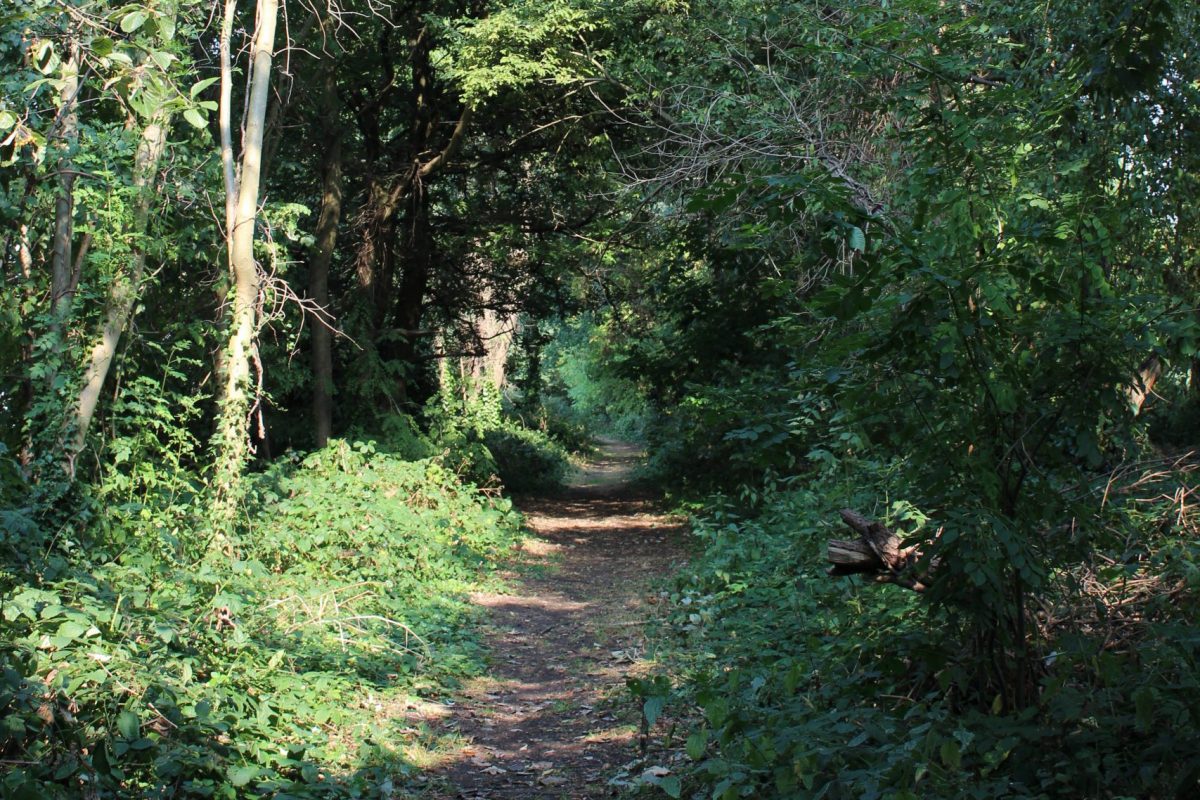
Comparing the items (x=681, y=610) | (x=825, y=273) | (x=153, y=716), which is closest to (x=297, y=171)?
(x=825, y=273)

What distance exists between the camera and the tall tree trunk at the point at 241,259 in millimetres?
8328

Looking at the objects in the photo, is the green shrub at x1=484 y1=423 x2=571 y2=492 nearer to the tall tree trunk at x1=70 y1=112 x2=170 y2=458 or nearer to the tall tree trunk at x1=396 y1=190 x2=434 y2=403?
the tall tree trunk at x1=396 y1=190 x2=434 y2=403

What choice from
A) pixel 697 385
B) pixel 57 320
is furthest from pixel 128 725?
pixel 57 320

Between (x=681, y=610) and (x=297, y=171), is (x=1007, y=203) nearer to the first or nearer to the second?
(x=681, y=610)

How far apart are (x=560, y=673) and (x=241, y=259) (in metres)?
4.53

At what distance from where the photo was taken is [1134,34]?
4.86m

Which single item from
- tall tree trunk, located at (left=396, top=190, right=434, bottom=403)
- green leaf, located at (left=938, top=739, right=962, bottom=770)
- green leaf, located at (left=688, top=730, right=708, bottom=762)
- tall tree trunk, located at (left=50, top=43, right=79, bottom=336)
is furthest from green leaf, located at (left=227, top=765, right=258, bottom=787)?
tall tree trunk, located at (left=396, top=190, right=434, bottom=403)

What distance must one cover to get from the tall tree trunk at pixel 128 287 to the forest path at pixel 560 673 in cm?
407

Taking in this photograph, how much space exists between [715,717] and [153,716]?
271 centimetres

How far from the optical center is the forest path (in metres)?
5.76

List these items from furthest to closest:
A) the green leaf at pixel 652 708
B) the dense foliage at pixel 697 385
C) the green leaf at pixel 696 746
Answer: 1. the green leaf at pixel 652 708
2. the green leaf at pixel 696 746
3. the dense foliage at pixel 697 385

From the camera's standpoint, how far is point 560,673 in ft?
26.2

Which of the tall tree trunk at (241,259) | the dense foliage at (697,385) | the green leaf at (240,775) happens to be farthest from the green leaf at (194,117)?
the tall tree trunk at (241,259)

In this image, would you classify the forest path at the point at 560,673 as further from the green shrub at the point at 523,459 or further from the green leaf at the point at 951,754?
the green shrub at the point at 523,459
